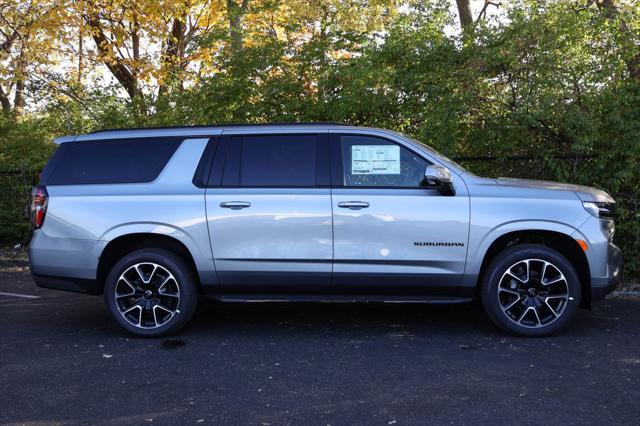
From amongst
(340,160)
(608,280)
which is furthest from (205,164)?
(608,280)

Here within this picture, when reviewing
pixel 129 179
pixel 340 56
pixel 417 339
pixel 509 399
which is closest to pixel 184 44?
pixel 340 56

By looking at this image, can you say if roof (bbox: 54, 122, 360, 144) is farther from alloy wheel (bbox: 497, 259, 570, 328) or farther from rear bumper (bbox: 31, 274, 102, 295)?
alloy wheel (bbox: 497, 259, 570, 328)

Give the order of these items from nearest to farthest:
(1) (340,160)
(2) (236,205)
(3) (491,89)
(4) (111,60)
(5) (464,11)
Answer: (2) (236,205), (1) (340,160), (3) (491,89), (4) (111,60), (5) (464,11)

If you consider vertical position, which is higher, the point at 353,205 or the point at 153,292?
the point at 353,205

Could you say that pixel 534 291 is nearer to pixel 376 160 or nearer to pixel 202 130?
pixel 376 160

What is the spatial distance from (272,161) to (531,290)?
2511 millimetres

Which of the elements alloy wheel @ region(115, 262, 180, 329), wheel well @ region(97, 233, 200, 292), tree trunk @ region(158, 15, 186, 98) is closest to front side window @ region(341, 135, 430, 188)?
wheel well @ region(97, 233, 200, 292)

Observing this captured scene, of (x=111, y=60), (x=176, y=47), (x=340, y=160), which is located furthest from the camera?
(x=176, y=47)

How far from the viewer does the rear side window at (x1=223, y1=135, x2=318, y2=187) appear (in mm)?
5879

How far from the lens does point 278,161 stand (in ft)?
19.5

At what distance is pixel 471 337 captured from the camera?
229 inches

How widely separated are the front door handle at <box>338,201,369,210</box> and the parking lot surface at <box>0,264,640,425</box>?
45.3 inches

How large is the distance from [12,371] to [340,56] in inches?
246

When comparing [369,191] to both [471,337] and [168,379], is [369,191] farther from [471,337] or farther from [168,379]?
[168,379]
